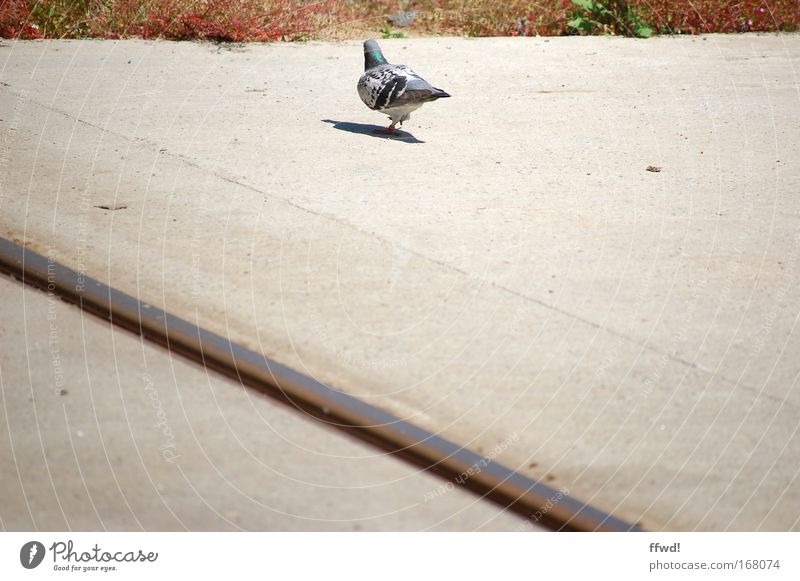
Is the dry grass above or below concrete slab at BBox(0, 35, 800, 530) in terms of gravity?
above

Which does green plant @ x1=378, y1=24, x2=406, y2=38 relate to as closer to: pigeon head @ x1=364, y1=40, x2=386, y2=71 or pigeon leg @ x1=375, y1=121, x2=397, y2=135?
pigeon head @ x1=364, y1=40, x2=386, y2=71

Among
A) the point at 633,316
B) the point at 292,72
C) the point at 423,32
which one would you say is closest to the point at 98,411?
the point at 633,316

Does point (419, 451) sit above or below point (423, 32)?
below

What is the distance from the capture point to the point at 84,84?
719 cm

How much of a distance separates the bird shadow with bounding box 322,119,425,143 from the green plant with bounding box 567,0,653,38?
3749 mm

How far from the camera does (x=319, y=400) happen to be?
3385 mm

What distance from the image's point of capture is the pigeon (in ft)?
19.6

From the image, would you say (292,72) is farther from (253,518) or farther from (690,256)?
(253,518)

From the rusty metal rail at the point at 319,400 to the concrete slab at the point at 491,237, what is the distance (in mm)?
86

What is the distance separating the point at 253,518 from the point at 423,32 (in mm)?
7971

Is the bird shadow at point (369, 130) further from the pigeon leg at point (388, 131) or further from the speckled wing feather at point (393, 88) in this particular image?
the speckled wing feather at point (393, 88)
